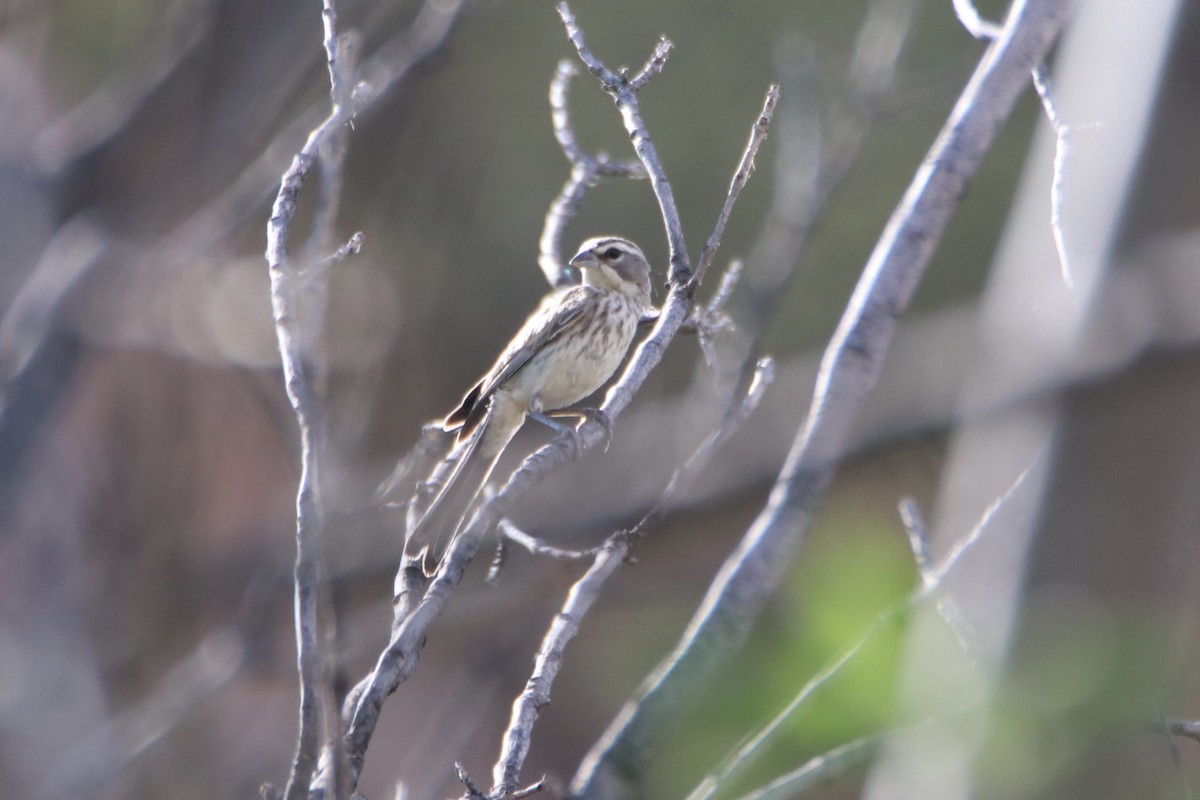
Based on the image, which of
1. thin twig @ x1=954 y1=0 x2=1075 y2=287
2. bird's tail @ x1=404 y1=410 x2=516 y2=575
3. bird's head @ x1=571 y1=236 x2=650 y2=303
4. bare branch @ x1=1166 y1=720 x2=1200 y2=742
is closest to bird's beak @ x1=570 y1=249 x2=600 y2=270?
bird's head @ x1=571 y1=236 x2=650 y2=303

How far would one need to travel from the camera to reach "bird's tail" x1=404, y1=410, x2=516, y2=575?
3306 millimetres

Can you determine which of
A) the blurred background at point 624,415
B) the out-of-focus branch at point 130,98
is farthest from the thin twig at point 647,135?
the out-of-focus branch at point 130,98

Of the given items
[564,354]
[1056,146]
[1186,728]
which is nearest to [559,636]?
[1186,728]

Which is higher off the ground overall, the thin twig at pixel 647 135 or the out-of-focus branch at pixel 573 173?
the out-of-focus branch at pixel 573 173

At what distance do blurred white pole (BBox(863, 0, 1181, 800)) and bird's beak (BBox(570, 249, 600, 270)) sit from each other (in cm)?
252

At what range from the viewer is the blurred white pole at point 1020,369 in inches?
57.9

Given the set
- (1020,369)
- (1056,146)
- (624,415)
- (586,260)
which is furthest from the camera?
(624,415)

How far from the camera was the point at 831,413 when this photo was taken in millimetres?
1833

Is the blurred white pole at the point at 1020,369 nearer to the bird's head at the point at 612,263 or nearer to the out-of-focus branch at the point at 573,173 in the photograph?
the out-of-focus branch at the point at 573,173

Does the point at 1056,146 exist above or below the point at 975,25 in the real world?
below

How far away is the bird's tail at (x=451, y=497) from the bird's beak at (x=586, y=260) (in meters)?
0.74

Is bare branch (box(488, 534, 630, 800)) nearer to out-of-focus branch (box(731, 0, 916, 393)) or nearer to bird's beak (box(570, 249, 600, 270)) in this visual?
out-of-focus branch (box(731, 0, 916, 393))

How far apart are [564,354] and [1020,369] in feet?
10.0

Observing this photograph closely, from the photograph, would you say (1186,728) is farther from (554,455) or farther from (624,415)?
(624,415)
